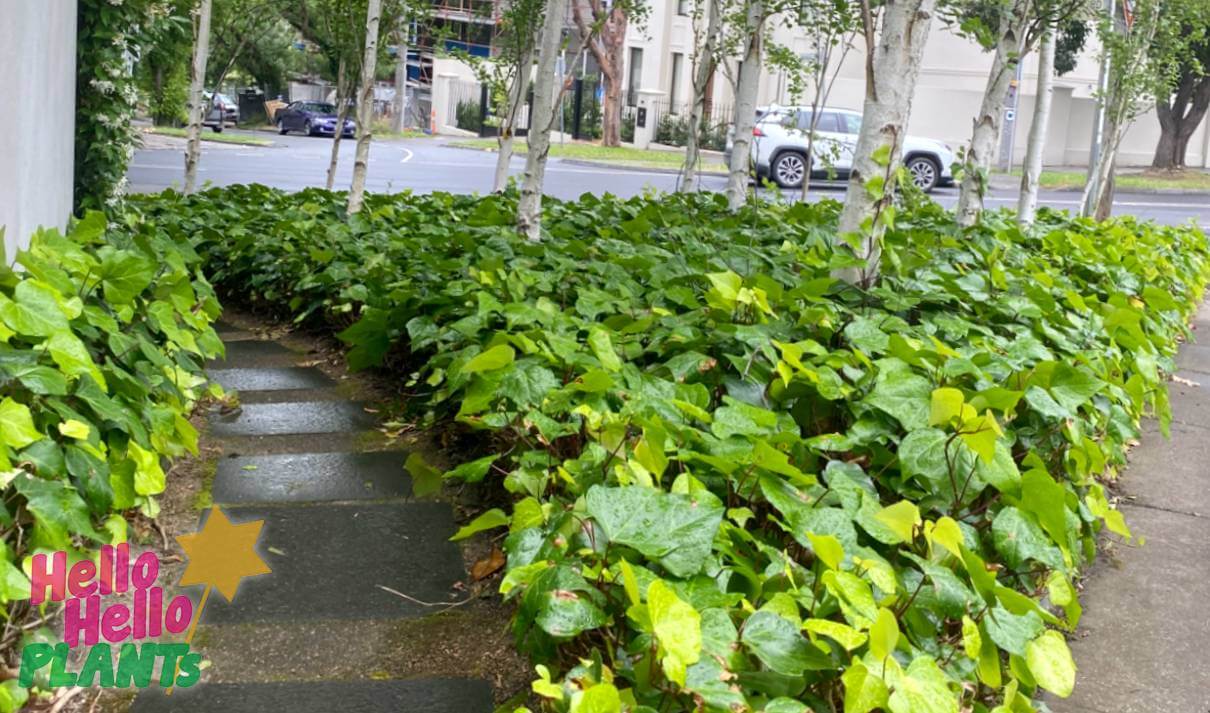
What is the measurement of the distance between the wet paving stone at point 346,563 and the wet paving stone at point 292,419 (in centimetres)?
97

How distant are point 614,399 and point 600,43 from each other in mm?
32614

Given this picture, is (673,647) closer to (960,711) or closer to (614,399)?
(960,711)

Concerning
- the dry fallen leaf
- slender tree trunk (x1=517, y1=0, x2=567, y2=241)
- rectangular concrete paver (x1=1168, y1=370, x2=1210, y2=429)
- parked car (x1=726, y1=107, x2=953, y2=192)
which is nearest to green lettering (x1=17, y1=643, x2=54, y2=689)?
the dry fallen leaf

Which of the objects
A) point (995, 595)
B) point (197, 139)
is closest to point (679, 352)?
point (995, 595)

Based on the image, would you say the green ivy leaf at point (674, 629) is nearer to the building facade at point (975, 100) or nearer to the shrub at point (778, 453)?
the shrub at point (778, 453)

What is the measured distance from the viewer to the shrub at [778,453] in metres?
2.29

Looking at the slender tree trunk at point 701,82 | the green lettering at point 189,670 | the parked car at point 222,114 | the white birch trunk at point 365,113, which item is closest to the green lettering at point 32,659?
the green lettering at point 189,670

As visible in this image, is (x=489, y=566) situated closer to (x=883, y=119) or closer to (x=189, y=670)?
(x=189, y=670)

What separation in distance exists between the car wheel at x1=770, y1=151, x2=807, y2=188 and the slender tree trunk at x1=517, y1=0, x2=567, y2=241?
1578cm

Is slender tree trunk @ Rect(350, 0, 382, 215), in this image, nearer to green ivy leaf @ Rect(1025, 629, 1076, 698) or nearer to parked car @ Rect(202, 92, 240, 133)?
green ivy leaf @ Rect(1025, 629, 1076, 698)

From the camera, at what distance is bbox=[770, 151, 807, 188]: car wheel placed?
74.5 feet

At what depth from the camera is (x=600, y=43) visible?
114 ft

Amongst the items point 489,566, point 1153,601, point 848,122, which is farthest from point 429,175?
point 1153,601

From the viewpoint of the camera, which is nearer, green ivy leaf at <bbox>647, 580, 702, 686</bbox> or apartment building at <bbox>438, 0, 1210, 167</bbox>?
green ivy leaf at <bbox>647, 580, 702, 686</bbox>
